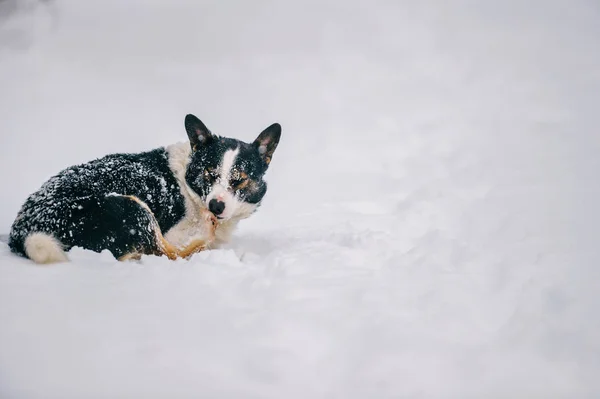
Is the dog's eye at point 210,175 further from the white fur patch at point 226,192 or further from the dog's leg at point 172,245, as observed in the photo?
the dog's leg at point 172,245

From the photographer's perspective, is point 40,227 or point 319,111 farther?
point 319,111

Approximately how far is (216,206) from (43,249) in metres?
1.26

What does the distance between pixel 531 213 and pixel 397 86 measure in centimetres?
847

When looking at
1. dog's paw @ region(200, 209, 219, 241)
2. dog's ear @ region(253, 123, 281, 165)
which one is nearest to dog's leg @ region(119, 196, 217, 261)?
dog's paw @ region(200, 209, 219, 241)

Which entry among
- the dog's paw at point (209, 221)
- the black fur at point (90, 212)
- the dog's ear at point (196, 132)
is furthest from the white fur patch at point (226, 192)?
the black fur at point (90, 212)

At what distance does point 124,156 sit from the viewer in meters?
4.10

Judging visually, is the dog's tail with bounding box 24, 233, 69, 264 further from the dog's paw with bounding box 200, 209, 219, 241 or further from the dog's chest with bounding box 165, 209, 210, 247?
the dog's paw with bounding box 200, 209, 219, 241

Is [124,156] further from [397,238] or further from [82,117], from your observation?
[82,117]

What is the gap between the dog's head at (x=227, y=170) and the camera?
3916 millimetres

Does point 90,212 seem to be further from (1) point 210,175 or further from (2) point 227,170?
(2) point 227,170

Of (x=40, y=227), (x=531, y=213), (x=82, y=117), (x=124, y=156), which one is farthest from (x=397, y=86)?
(x=40, y=227)

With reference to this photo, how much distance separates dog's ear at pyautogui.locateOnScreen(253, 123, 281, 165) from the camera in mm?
4406

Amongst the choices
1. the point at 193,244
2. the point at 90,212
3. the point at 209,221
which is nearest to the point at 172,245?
the point at 193,244

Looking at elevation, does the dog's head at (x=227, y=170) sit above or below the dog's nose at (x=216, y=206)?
above
